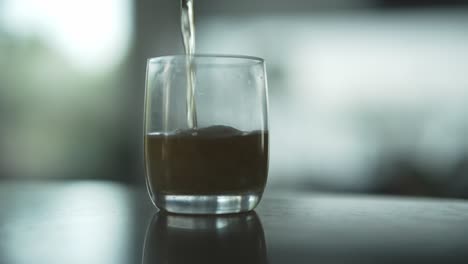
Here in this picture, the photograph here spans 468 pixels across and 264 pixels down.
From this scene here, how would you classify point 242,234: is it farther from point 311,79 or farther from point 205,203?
Result: point 311,79

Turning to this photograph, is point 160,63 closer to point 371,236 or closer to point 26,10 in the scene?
point 371,236

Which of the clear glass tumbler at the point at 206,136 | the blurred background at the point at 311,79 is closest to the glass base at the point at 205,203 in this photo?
the clear glass tumbler at the point at 206,136

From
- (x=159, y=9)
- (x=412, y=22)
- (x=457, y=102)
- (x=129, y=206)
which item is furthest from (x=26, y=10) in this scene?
(x=129, y=206)

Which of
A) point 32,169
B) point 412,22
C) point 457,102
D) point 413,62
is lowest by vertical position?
point 32,169

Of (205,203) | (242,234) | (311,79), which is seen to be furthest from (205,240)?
(311,79)

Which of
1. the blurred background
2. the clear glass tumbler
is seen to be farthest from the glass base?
the blurred background

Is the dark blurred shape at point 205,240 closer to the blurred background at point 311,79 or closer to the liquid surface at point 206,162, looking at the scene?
the liquid surface at point 206,162

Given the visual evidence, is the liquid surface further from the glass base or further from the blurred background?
the blurred background
